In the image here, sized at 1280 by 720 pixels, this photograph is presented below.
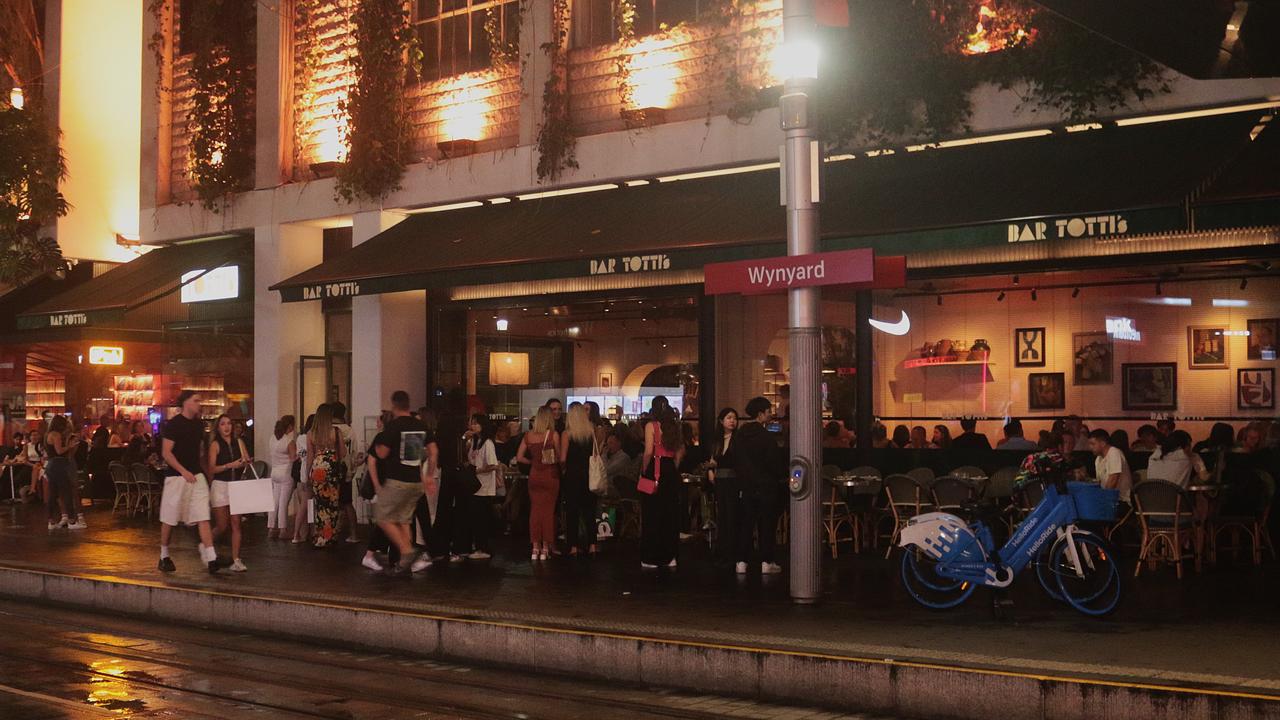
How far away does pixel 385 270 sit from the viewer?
720 inches

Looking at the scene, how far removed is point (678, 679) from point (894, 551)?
600cm

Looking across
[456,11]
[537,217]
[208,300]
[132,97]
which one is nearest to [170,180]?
[208,300]

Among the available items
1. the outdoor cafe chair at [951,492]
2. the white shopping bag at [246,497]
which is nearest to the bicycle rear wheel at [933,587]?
the outdoor cafe chair at [951,492]

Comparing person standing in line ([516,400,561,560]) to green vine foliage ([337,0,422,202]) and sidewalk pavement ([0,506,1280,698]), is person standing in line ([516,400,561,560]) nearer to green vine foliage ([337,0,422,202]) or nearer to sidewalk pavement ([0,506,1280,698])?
sidewalk pavement ([0,506,1280,698])

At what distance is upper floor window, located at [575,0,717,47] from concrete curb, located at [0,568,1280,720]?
947cm

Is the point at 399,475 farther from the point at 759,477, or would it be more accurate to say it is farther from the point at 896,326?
the point at 896,326

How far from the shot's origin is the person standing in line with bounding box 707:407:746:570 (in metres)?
13.6

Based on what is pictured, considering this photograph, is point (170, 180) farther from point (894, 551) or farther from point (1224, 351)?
point (1224, 351)

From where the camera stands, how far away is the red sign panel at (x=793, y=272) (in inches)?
412

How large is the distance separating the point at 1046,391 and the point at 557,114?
7354 millimetres

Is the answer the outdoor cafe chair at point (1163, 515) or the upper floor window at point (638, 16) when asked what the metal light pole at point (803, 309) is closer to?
the outdoor cafe chair at point (1163, 515)

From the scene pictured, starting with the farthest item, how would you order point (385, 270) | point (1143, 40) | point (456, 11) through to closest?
point (456, 11), point (385, 270), point (1143, 40)

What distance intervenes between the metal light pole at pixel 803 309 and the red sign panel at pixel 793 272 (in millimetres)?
172

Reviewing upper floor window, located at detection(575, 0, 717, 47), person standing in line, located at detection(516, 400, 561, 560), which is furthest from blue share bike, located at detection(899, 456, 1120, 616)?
upper floor window, located at detection(575, 0, 717, 47)
